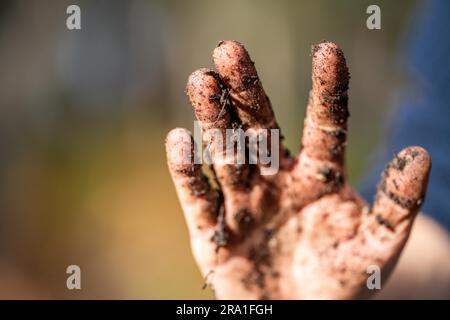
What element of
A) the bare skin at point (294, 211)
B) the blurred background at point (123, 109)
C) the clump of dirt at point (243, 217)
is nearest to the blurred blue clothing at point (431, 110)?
the bare skin at point (294, 211)

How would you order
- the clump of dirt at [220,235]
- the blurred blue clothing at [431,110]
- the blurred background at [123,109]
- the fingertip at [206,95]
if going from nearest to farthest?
1. the fingertip at [206,95]
2. the clump of dirt at [220,235]
3. the blurred blue clothing at [431,110]
4. the blurred background at [123,109]

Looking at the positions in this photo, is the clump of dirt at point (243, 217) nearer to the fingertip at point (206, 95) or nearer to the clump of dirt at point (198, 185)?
the clump of dirt at point (198, 185)

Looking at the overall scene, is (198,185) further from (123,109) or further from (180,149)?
(123,109)

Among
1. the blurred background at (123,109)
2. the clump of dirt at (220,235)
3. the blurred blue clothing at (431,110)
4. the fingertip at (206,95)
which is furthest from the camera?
the blurred background at (123,109)

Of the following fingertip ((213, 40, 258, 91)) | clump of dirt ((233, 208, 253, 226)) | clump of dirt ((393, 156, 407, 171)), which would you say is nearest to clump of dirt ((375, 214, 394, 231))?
clump of dirt ((393, 156, 407, 171))

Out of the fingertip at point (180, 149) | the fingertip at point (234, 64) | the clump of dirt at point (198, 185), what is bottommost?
the clump of dirt at point (198, 185)
